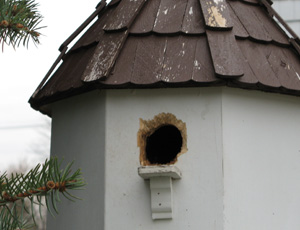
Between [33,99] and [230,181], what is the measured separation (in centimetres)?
168

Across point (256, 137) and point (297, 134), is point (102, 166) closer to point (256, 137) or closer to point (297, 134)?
point (256, 137)

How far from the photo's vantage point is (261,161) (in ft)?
13.8

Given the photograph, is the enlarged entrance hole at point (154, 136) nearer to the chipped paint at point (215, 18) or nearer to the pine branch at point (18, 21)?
the chipped paint at point (215, 18)

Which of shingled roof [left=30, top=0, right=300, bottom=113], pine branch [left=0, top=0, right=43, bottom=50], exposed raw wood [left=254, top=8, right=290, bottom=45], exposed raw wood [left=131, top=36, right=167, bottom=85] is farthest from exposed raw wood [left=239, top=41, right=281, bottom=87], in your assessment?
pine branch [left=0, top=0, right=43, bottom=50]

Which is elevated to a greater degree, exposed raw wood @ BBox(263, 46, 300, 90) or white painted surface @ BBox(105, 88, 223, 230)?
exposed raw wood @ BBox(263, 46, 300, 90)

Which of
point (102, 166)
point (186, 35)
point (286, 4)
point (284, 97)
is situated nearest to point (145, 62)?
point (186, 35)

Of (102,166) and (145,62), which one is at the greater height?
(145,62)

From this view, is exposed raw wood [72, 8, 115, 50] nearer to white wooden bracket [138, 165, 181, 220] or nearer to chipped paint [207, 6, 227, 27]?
chipped paint [207, 6, 227, 27]

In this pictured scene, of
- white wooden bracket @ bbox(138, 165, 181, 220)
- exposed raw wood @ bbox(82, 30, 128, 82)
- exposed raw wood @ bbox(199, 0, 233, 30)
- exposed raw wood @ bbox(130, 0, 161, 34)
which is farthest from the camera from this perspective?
exposed raw wood @ bbox(130, 0, 161, 34)

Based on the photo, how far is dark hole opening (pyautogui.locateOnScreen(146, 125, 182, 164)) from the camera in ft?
14.8

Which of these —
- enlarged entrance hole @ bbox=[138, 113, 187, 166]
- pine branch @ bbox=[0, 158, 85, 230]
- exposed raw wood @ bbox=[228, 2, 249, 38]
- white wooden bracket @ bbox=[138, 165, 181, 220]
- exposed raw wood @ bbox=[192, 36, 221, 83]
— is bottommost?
pine branch @ bbox=[0, 158, 85, 230]

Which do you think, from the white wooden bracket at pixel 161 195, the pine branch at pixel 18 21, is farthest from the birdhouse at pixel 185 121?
the pine branch at pixel 18 21

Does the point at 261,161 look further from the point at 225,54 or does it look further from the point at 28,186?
the point at 28,186

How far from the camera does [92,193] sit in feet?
Result: 14.0
